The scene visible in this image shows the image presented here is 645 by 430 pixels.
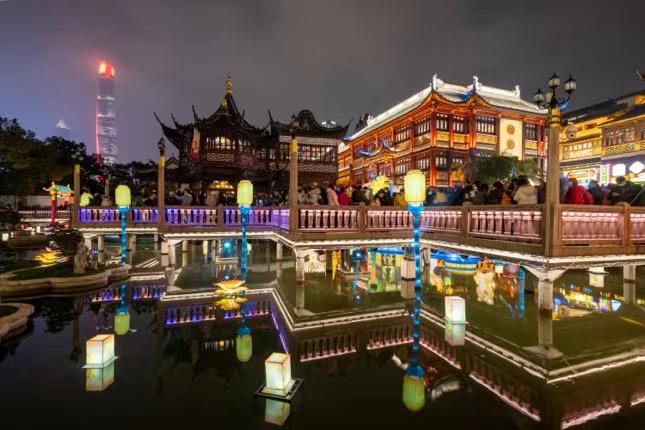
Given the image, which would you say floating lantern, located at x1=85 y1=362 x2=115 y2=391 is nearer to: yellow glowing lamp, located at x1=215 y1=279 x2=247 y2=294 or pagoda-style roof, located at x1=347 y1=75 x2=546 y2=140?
yellow glowing lamp, located at x1=215 y1=279 x2=247 y2=294

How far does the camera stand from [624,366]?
198 inches

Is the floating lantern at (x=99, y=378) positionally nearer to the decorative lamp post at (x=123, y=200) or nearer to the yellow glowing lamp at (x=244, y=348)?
the yellow glowing lamp at (x=244, y=348)

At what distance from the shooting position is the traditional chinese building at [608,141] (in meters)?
29.9

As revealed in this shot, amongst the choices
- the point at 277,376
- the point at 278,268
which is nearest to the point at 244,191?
the point at 278,268

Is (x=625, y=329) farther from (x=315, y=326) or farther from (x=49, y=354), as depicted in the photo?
(x=49, y=354)

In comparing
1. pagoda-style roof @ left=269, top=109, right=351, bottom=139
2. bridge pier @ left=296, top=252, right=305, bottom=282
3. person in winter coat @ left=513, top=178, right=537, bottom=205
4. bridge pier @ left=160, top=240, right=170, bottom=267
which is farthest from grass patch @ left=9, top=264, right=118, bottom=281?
pagoda-style roof @ left=269, top=109, right=351, bottom=139

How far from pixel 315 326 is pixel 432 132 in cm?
3282

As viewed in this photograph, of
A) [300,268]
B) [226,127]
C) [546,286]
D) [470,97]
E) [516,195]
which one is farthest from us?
[470,97]

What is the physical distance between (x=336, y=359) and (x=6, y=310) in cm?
649

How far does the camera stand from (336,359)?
5.31m

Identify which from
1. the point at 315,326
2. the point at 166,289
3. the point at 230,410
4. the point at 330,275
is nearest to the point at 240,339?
the point at 315,326

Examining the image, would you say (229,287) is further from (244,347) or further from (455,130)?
(455,130)

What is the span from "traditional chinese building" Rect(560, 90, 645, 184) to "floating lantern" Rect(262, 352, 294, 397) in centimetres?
2757

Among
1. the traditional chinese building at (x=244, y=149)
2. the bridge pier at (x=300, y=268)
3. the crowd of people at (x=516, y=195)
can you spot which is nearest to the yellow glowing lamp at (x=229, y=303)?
the bridge pier at (x=300, y=268)
